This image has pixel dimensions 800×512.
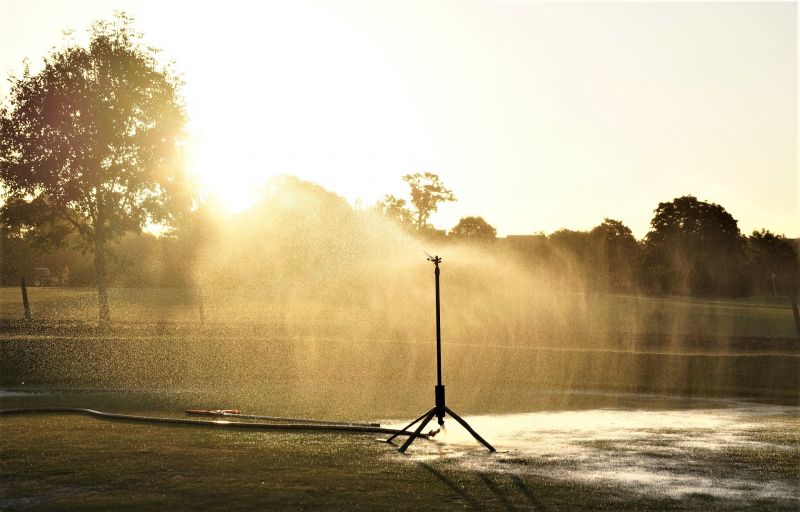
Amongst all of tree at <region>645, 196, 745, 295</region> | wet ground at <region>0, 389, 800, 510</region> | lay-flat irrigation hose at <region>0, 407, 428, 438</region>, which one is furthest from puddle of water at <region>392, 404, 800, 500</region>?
tree at <region>645, 196, 745, 295</region>

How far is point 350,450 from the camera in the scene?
19.1 m

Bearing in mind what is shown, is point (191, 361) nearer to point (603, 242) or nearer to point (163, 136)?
point (163, 136)

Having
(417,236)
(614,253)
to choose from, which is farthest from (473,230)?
(417,236)

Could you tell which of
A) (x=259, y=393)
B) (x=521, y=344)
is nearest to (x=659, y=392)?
(x=259, y=393)

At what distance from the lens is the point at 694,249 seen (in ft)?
341

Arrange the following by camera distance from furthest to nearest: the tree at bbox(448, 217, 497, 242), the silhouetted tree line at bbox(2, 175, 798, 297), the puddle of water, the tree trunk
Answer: the tree at bbox(448, 217, 497, 242)
the silhouetted tree line at bbox(2, 175, 798, 297)
the tree trunk
the puddle of water

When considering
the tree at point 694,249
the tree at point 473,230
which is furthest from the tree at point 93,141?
the tree at point 694,249

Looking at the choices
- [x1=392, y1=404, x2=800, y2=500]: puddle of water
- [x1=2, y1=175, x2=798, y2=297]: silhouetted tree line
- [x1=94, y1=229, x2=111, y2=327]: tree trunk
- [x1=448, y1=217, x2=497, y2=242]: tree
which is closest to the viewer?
[x1=392, y1=404, x2=800, y2=500]: puddle of water

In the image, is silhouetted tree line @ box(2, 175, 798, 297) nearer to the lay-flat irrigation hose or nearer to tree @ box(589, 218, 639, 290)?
tree @ box(589, 218, 639, 290)

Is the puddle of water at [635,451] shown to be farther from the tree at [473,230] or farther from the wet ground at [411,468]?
the tree at [473,230]

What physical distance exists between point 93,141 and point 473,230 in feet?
171

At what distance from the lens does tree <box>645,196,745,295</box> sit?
9962cm

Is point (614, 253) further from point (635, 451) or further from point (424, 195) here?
point (635, 451)

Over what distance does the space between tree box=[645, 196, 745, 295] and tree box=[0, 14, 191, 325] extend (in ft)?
177
